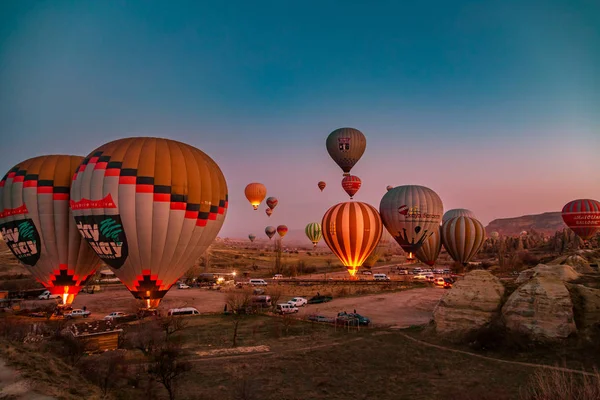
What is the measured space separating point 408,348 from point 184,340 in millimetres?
16592

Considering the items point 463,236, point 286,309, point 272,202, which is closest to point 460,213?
point 463,236

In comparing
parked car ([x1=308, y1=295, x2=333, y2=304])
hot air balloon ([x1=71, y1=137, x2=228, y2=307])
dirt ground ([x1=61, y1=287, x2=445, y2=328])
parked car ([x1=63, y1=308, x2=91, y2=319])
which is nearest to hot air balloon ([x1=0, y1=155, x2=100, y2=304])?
hot air balloon ([x1=71, y1=137, x2=228, y2=307])

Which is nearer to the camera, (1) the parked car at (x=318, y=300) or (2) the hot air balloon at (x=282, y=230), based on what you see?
(1) the parked car at (x=318, y=300)

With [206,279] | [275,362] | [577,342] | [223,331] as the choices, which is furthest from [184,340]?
[206,279]

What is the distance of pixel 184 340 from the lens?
96.0 ft

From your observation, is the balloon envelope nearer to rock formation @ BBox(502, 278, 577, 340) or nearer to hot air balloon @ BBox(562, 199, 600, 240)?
hot air balloon @ BBox(562, 199, 600, 240)

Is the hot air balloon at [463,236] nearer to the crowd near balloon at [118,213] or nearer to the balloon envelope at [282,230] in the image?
the crowd near balloon at [118,213]

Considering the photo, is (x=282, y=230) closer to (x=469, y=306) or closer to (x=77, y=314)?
(x=77, y=314)

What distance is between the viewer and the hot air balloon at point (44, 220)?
106 ft

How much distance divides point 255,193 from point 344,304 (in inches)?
1875

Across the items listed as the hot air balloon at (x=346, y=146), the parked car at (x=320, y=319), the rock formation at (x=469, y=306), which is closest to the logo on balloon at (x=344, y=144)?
the hot air balloon at (x=346, y=146)

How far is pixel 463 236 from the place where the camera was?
230 feet

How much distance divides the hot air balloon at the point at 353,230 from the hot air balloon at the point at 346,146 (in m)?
8.35

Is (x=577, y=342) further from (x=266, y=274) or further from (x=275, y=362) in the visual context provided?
(x=266, y=274)
